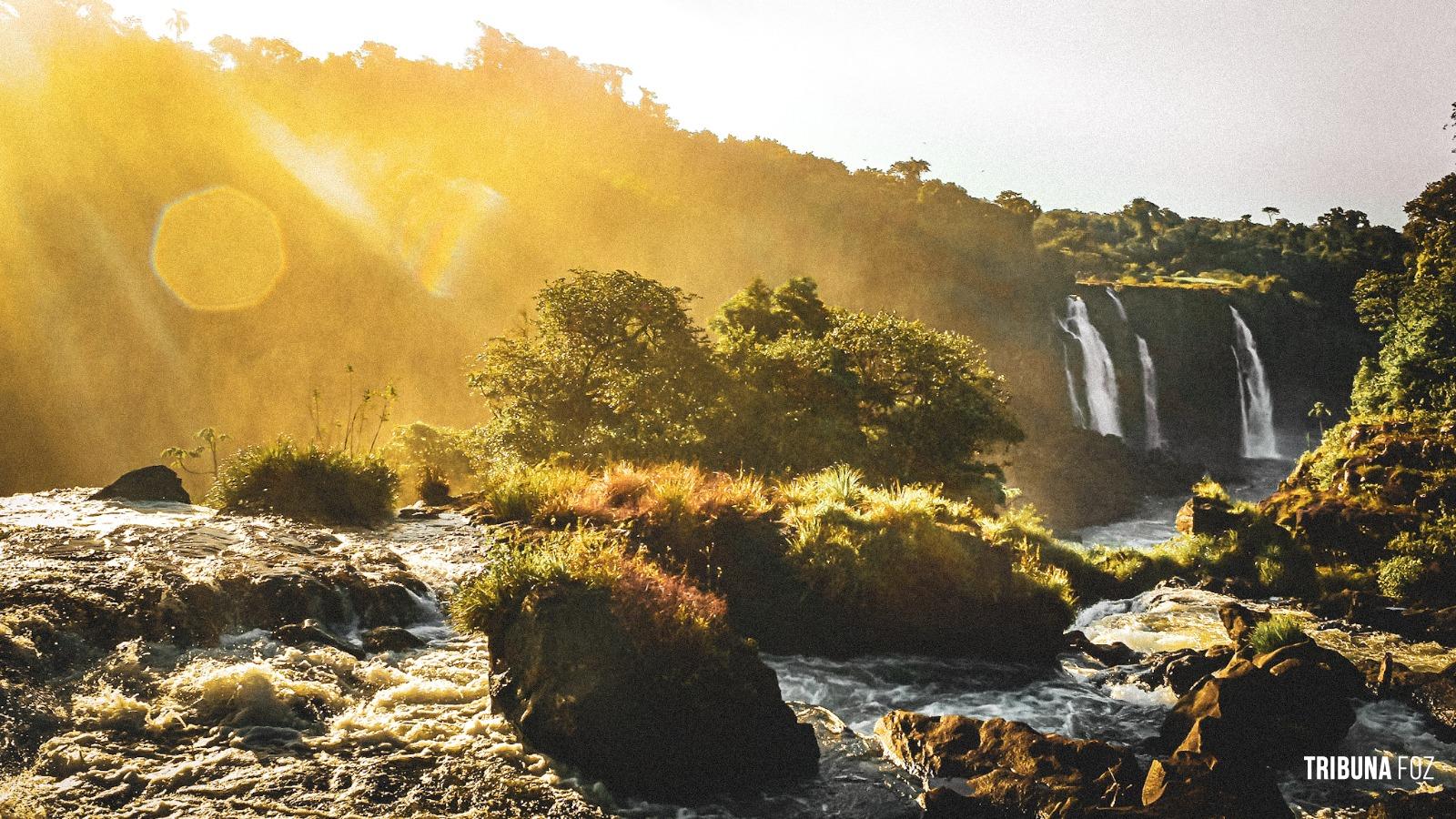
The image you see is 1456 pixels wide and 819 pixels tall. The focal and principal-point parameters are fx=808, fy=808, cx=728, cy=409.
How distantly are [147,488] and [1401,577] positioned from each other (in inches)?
1054

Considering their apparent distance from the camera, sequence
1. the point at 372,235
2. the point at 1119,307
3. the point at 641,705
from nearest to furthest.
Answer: the point at 641,705 < the point at 1119,307 < the point at 372,235

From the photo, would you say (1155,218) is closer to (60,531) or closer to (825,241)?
(825,241)

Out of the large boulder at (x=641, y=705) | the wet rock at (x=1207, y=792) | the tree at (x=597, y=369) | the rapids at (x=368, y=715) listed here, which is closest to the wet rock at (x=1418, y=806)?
the rapids at (x=368, y=715)

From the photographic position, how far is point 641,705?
7426 millimetres

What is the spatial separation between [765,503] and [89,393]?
47.6m

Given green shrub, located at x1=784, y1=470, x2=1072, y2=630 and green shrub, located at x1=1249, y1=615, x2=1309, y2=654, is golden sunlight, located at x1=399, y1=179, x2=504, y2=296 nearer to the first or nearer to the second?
green shrub, located at x1=784, y1=470, x2=1072, y2=630

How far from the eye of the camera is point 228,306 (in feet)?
163

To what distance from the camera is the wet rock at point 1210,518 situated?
21797mm

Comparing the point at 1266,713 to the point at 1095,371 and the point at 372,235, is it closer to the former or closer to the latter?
the point at 1095,371

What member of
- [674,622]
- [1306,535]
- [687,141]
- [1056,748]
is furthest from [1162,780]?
[687,141]

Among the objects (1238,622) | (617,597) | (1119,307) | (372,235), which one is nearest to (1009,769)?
(617,597)

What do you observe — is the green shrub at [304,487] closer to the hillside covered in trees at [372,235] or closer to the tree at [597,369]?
the tree at [597,369]

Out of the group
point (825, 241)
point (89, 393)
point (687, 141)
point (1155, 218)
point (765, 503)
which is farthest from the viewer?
point (1155, 218)

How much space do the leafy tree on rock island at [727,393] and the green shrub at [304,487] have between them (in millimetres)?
3932
